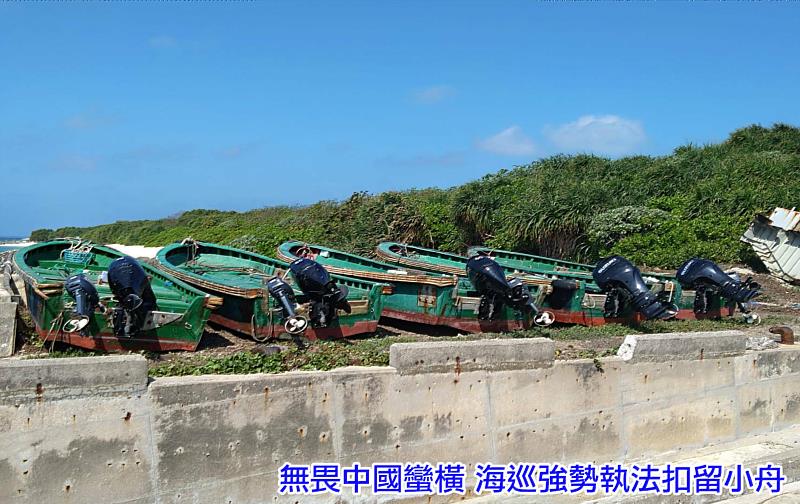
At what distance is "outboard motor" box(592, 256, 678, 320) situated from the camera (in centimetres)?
866

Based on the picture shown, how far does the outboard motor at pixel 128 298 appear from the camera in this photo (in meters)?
7.14

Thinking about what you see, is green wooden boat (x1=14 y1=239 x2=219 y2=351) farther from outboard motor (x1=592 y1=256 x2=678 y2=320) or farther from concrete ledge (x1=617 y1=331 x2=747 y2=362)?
outboard motor (x1=592 y1=256 x2=678 y2=320)

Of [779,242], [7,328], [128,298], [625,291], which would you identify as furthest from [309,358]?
[779,242]

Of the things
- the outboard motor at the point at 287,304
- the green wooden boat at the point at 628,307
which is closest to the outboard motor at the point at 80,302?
the outboard motor at the point at 287,304

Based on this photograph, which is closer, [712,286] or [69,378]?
[69,378]

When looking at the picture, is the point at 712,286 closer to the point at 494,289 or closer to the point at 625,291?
the point at 625,291

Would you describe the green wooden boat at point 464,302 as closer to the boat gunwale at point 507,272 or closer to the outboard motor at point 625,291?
the boat gunwale at point 507,272

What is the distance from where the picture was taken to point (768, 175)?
18375mm

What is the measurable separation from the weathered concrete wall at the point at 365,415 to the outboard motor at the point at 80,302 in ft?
7.06

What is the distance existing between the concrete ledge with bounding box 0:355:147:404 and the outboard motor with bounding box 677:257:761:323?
320 inches

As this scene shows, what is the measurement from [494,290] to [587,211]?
9.50 m

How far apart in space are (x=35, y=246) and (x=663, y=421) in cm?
889

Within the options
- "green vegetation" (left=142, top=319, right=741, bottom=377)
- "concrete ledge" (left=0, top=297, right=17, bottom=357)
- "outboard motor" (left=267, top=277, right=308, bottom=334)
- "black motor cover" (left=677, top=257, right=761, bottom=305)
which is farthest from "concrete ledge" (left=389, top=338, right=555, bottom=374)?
"black motor cover" (left=677, top=257, right=761, bottom=305)

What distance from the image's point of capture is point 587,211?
1767 centimetres
